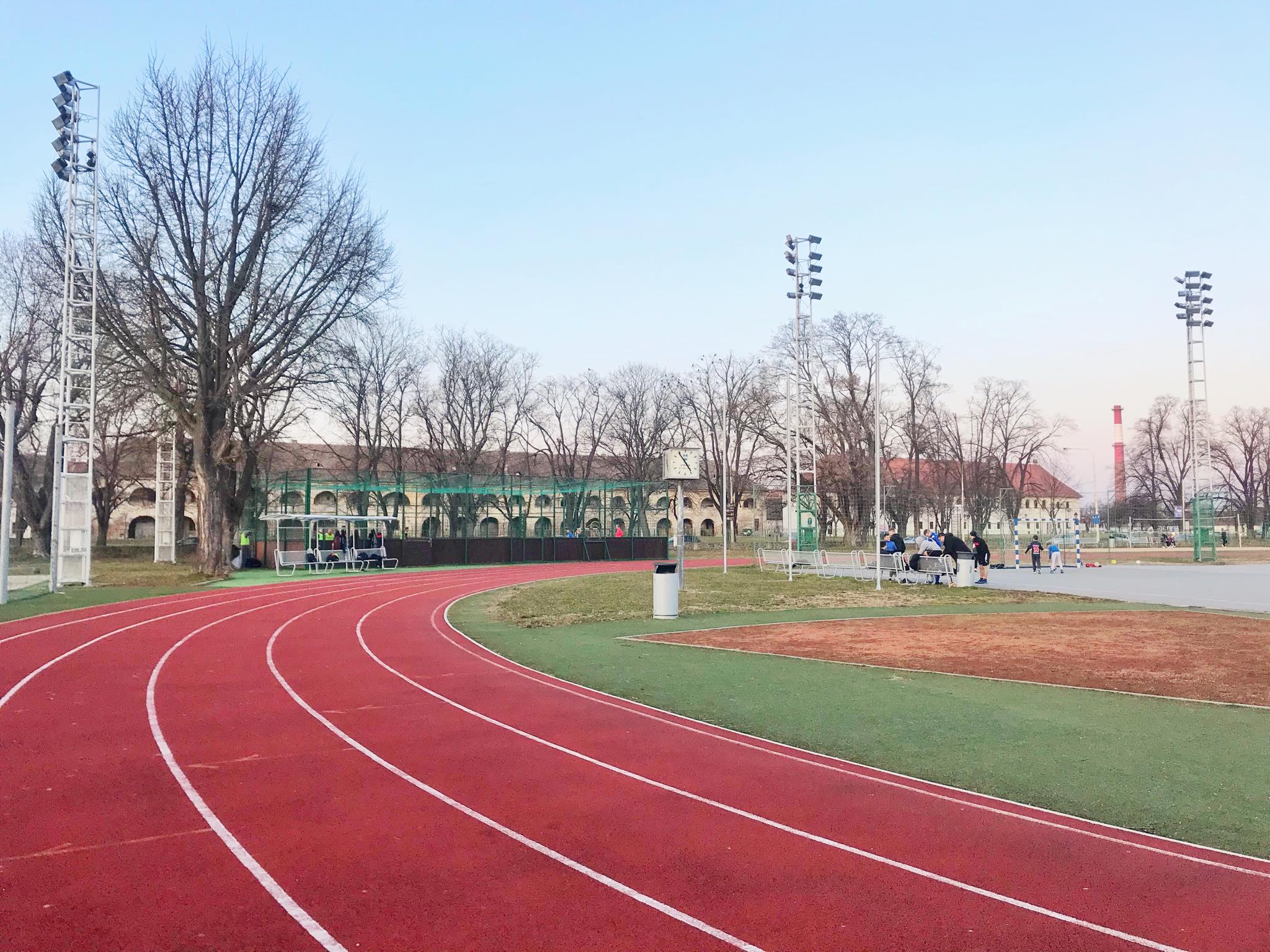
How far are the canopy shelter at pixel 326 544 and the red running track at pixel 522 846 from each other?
21.8m

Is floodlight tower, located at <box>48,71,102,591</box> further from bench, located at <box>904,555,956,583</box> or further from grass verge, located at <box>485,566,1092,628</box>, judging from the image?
bench, located at <box>904,555,956,583</box>

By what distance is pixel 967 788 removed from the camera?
628 centimetres

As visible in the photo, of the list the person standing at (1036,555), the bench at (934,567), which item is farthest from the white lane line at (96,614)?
the person standing at (1036,555)

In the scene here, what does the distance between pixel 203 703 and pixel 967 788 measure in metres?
7.46

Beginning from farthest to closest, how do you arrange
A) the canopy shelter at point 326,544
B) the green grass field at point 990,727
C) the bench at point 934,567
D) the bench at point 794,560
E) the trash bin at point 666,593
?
the canopy shelter at point 326,544 < the bench at point 794,560 < the bench at point 934,567 < the trash bin at point 666,593 < the green grass field at point 990,727

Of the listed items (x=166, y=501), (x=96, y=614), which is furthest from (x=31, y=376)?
(x=96, y=614)

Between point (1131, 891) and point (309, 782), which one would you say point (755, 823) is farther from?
point (309, 782)

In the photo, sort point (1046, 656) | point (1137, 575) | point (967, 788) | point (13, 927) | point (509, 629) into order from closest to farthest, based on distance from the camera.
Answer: point (13, 927)
point (967, 788)
point (1046, 656)
point (509, 629)
point (1137, 575)

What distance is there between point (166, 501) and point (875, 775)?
4078cm

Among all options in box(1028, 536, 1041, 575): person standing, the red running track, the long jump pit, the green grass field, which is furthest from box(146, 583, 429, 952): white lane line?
box(1028, 536, 1041, 575): person standing

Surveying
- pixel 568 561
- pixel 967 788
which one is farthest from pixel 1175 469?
pixel 967 788

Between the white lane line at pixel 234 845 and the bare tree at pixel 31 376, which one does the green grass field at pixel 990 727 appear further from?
the bare tree at pixel 31 376

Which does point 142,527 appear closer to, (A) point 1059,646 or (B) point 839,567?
(B) point 839,567

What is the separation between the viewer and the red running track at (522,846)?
4105mm
